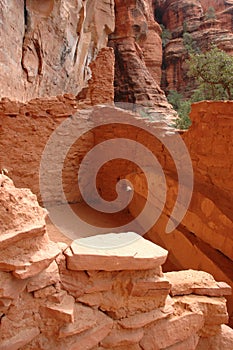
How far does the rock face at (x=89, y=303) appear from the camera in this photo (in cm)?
132

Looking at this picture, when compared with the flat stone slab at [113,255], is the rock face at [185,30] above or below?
above

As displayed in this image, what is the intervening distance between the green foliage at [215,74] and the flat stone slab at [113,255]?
317 inches

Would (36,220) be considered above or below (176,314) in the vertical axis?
above

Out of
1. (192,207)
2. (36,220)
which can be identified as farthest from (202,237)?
(36,220)

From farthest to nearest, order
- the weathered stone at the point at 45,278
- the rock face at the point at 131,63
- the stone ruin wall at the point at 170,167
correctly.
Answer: the rock face at the point at 131,63
the stone ruin wall at the point at 170,167
the weathered stone at the point at 45,278

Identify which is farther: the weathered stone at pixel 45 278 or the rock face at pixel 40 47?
the rock face at pixel 40 47

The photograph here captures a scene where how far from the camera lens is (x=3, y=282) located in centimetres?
126

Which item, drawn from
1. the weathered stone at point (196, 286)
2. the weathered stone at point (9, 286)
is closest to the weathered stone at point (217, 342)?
the weathered stone at point (196, 286)

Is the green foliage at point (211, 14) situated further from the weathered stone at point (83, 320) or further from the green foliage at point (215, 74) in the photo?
the weathered stone at point (83, 320)

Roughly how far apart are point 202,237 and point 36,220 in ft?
8.50

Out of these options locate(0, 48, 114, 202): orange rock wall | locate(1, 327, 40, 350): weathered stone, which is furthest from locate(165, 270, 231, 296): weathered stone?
locate(0, 48, 114, 202): orange rock wall

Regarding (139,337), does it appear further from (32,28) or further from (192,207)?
(32,28)

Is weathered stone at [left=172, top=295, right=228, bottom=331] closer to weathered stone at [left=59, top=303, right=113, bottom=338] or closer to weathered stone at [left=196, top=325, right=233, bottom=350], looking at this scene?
weathered stone at [left=196, top=325, right=233, bottom=350]

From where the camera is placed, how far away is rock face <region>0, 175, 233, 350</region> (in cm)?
132
